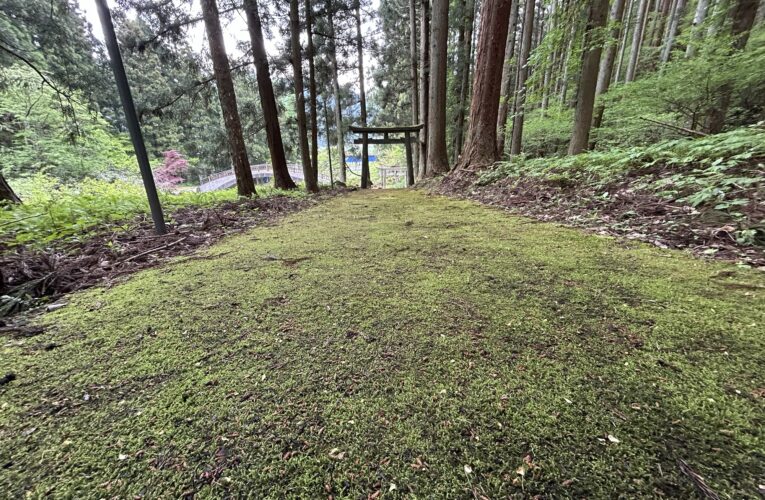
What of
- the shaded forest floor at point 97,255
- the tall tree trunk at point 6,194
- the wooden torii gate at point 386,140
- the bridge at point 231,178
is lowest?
the bridge at point 231,178

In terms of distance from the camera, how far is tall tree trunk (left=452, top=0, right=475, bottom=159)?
8.55 meters

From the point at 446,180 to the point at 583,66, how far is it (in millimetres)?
2871

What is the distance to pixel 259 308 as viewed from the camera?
103 centimetres

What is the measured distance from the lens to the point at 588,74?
4.58m

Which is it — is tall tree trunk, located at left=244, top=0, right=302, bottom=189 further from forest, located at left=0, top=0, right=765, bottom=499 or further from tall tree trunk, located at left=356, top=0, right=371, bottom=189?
forest, located at left=0, top=0, right=765, bottom=499

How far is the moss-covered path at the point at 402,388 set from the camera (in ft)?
1.53

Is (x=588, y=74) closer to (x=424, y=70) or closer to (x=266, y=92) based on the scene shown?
(x=424, y=70)

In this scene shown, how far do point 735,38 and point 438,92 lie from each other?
4.72 meters

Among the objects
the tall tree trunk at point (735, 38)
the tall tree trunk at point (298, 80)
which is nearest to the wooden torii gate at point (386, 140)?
the tall tree trunk at point (298, 80)

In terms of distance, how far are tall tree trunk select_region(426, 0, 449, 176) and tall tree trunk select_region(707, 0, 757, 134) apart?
4.52 m

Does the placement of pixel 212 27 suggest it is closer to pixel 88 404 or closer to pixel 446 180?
pixel 446 180

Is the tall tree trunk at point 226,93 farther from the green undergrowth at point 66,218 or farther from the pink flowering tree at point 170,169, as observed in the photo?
the pink flowering tree at point 170,169

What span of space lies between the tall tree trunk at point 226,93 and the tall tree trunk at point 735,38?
305 inches

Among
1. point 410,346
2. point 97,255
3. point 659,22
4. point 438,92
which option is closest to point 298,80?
point 438,92
